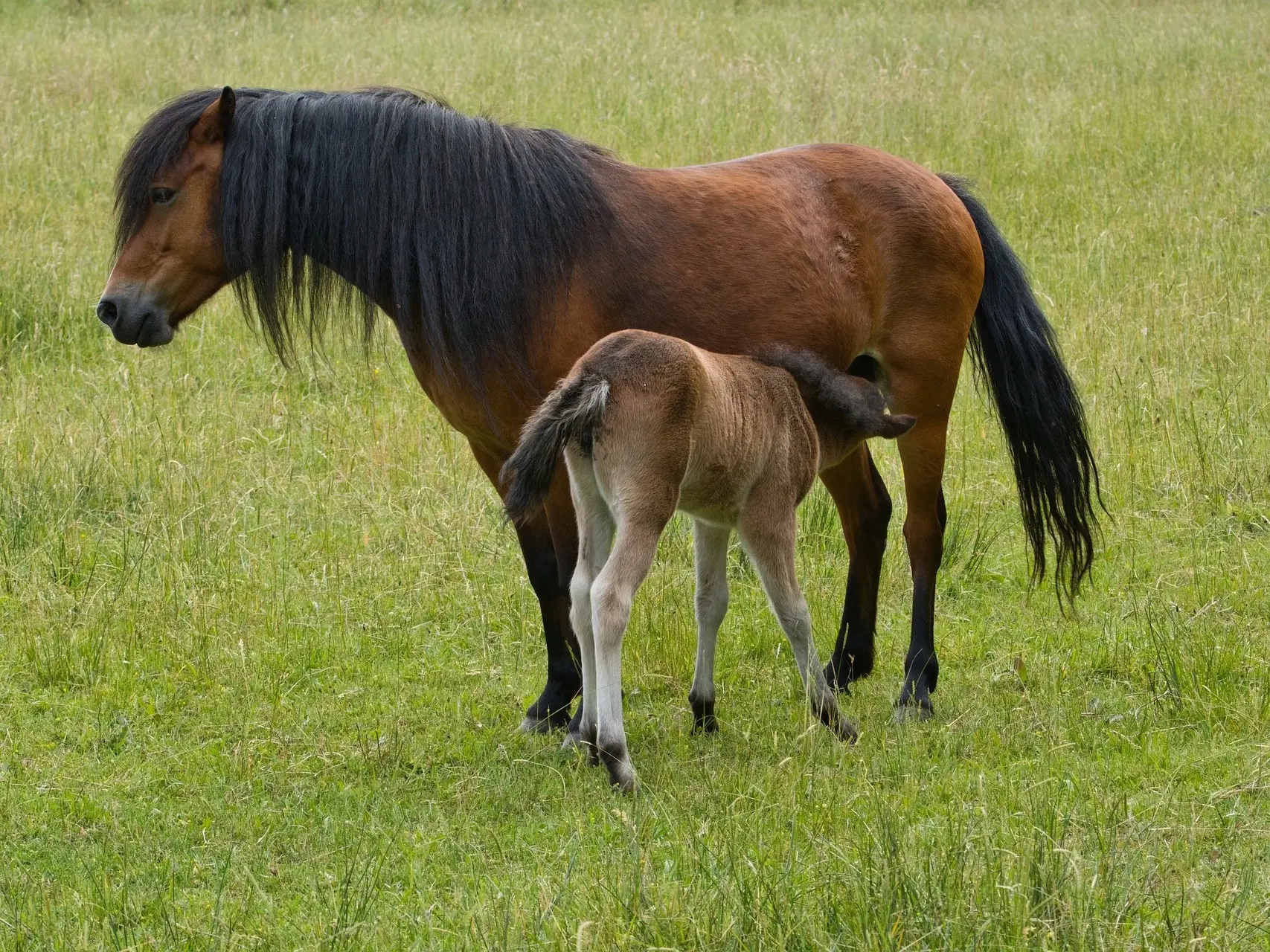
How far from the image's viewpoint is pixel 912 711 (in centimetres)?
479

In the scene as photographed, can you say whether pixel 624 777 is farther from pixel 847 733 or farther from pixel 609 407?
pixel 609 407

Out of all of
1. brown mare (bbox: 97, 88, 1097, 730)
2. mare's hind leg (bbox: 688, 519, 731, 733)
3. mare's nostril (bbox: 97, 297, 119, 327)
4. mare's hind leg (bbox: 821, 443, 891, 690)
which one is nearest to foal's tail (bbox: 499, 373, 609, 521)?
brown mare (bbox: 97, 88, 1097, 730)

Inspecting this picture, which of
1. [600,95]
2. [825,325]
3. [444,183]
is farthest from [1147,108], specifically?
[444,183]

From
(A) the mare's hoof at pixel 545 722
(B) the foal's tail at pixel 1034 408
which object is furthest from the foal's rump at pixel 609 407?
(B) the foal's tail at pixel 1034 408

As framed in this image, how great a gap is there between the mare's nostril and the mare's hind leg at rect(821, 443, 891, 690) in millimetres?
2605

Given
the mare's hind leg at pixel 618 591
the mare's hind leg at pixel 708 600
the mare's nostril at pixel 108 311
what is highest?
the mare's nostril at pixel 108 311

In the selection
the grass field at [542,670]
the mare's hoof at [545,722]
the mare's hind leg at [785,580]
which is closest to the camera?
the grass field at [542,670]

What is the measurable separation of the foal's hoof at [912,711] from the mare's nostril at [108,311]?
2.90 meters

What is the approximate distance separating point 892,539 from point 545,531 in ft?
6.78

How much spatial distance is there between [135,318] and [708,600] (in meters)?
2.08

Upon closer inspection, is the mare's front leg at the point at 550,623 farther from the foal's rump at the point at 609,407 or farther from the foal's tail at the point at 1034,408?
the foal's tail at the point at 1034,408

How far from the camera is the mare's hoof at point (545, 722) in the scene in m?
4.80

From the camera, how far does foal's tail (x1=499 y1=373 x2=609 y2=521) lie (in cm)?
381

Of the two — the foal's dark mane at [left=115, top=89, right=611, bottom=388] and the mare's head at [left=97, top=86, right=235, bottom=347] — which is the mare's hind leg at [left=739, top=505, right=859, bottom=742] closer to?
the foal's dark mane at [left=115, top=89, right=611, bottom=388]
